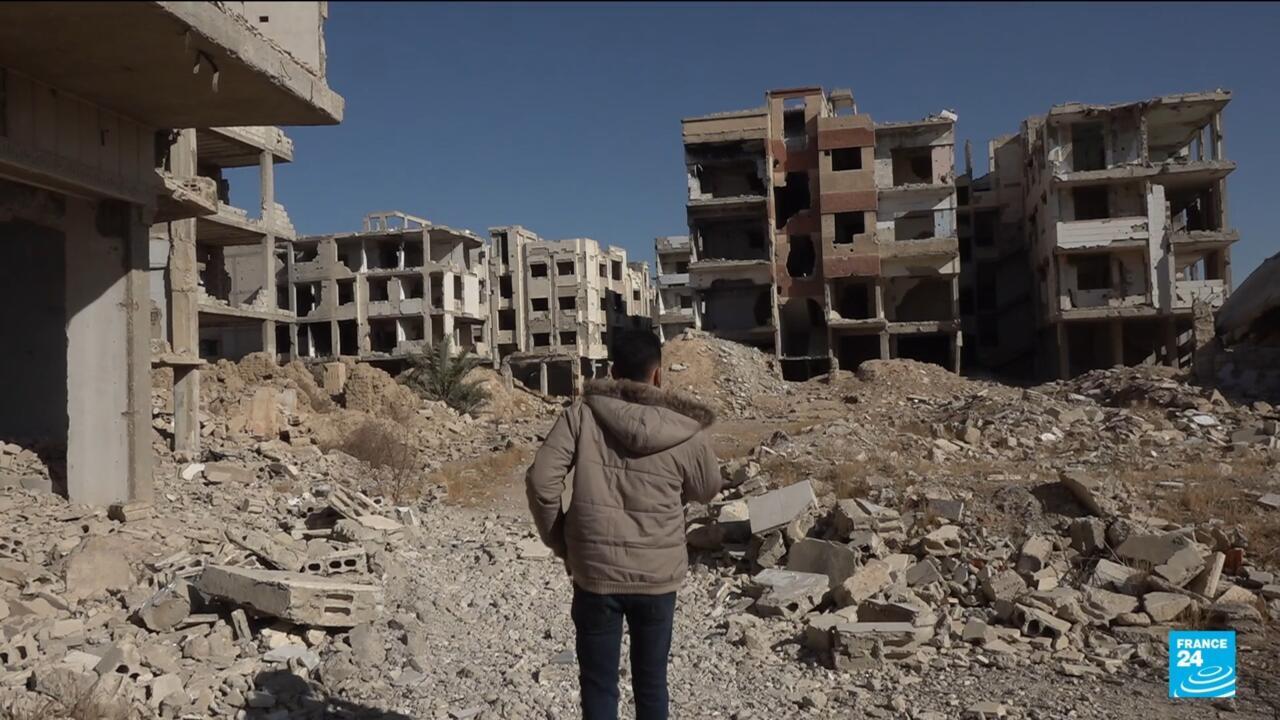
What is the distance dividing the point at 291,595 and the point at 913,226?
32.3m

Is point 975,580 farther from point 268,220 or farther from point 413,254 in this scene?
point 413,254

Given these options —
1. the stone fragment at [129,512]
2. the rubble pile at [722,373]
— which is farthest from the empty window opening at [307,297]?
the stone fragment at [129,512]

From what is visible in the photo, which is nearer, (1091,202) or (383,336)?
(1091,202)

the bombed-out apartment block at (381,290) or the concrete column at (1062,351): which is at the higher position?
the bombed-out apartment block at (381,290)

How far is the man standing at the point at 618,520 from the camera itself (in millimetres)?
3193

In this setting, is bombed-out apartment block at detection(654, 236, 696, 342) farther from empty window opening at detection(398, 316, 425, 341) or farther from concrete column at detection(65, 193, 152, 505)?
concrete column at detection(65, 193, 152, 505)

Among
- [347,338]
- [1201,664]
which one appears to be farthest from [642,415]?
[347,338]

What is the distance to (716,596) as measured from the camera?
284 inches

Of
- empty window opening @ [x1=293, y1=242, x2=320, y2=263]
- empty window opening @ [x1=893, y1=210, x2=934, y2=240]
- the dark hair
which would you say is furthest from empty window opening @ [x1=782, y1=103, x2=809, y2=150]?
the dark hair

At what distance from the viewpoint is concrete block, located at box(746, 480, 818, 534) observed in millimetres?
7961

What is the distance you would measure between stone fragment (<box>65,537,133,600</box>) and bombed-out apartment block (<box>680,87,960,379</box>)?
92.7 feet

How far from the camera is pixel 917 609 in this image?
6.01m

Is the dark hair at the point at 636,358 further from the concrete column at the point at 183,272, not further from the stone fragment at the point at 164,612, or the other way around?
the concrete column at the point at 183,272

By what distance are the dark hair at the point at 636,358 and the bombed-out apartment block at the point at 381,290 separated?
4119cm
